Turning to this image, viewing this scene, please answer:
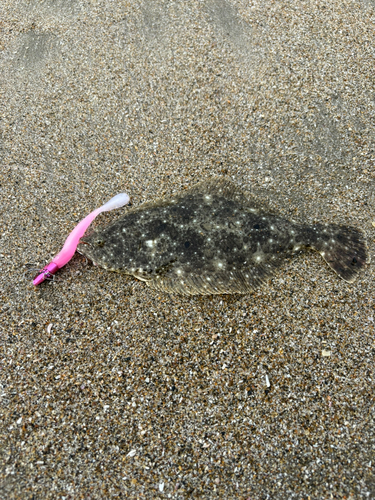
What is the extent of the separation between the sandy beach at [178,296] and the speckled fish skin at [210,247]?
0.12 m

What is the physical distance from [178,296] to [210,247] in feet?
1.48

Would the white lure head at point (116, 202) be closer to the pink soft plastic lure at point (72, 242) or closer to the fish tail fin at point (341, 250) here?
the pink soft plastic lure at point (72, 242)

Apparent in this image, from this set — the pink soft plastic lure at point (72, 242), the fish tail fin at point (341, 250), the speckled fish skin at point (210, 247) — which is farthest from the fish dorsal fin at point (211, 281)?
the pink soft plastic lure at point (72, 242)

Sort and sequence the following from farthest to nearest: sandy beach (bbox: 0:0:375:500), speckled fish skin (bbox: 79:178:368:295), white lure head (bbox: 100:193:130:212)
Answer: white lure head (bbox: 100:193:130:212), speckled fish skin (bbox: 79:178:368:295), sandy beach (bbox: 0:0:375:500)

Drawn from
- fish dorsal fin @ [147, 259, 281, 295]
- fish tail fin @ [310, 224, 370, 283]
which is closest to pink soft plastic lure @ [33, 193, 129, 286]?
fish dorsal fin @ [147, 259, 281, 295]

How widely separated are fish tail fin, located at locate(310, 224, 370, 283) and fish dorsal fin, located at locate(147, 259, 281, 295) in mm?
499

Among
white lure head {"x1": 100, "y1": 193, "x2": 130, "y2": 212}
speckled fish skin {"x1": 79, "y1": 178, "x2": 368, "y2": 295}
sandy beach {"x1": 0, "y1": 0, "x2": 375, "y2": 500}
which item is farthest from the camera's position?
white lure head {"x1": 100, "y1": 193, "x2": 130, "y2": 212}

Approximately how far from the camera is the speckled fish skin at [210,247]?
257 centimetres

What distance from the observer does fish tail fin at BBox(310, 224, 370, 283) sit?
8.52 ft

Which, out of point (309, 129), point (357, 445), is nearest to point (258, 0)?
point (309, 129)

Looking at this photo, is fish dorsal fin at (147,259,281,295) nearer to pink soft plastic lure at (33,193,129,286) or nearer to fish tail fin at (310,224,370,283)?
fish tail fin at (310,224,370,283)

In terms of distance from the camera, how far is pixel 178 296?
2.60 metres

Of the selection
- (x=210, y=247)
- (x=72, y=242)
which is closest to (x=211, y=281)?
(x=210, y=247)

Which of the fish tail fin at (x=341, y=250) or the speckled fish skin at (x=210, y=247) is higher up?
the speckled fish skin at (x=210, y=247)
